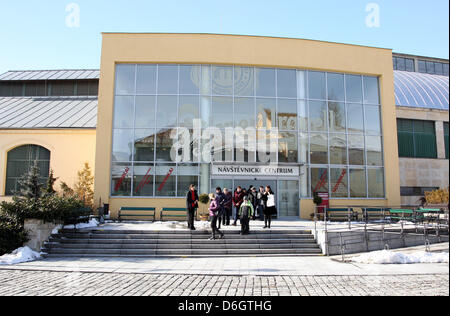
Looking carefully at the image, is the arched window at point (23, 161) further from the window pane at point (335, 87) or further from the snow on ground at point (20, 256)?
the window pane at point (335, 87)

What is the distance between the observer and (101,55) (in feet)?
62.2

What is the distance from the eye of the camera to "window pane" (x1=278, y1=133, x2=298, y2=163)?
19.0 m

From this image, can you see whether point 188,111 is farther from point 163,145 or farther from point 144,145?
point 144,145

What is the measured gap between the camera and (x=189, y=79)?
1920 centimetres

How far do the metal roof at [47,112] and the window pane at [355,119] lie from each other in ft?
54.4

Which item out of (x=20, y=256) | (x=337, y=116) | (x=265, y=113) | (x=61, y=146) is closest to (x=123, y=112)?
(x=61, y=146)

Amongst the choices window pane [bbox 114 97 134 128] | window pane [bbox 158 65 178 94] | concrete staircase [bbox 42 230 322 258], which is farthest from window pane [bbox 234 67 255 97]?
concrete staircase [bbox 42 230 322 258]

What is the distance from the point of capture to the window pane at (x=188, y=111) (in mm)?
18625

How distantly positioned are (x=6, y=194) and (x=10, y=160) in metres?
2.30

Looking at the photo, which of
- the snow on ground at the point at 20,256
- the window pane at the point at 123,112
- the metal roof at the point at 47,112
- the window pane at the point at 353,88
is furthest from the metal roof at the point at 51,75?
the snow on ground at the point at 20,256

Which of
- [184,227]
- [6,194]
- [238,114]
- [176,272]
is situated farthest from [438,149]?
[6,194]
